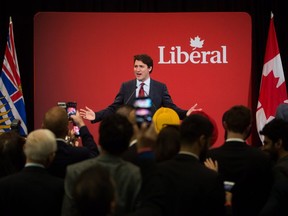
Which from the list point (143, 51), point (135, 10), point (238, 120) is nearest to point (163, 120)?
Result: point (238, 120)

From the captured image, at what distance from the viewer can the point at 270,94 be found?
763 centimetres

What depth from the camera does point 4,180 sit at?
323 centimetres

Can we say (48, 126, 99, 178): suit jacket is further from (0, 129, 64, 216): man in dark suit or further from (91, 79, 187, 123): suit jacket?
(91, 79, 187, 123): suit jacket

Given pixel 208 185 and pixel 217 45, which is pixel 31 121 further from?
pixel 208 185

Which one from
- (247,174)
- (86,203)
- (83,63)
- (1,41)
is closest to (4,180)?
(86,203)

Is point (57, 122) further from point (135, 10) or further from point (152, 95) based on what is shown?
point (135, 10)

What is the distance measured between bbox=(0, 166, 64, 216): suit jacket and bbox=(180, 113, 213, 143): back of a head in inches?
26.9

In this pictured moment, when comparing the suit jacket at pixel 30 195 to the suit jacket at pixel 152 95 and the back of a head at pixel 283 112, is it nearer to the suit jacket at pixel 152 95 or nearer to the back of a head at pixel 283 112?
the back of a head at pixel 283 112

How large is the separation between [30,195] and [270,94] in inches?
195

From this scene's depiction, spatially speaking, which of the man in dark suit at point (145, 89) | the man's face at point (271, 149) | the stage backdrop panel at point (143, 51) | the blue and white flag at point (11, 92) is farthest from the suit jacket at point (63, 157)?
the stage backdrop panel at point (143, 51)

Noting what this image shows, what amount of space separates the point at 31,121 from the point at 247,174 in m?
5.13

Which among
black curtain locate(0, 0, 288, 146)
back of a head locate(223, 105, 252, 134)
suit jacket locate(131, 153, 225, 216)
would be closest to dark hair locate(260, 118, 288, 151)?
back of a head locate(223, 105, 252, 134)

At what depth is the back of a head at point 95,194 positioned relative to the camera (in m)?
2.41

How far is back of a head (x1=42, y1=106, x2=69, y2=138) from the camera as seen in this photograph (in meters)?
3.77
